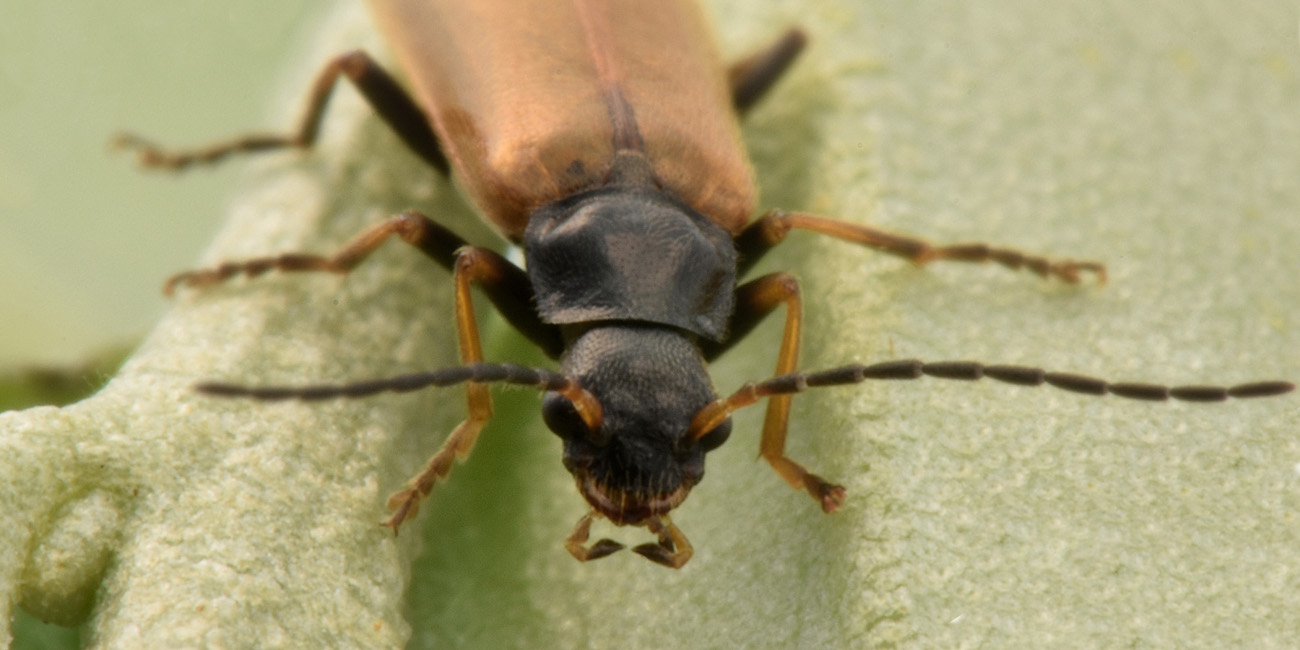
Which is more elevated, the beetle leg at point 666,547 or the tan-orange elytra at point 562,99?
the tan-orange elytra at point 562,99

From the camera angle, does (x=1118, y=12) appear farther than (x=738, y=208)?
Yes

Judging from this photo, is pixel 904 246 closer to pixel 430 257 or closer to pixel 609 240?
pixel 609 240

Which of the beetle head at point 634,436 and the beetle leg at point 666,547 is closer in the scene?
the beetle leg at point 666,547

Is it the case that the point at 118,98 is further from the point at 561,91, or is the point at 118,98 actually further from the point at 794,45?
the point at 794,45

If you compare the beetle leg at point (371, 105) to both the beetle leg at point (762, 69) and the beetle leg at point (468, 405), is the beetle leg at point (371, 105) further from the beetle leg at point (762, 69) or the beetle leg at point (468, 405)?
the beetle leg at point (762, 69)

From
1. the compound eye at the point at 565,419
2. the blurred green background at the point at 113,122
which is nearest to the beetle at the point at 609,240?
the compound eye at the point at 565,419

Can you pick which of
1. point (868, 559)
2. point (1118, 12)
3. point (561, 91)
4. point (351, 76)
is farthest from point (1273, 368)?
point (351, 76)
